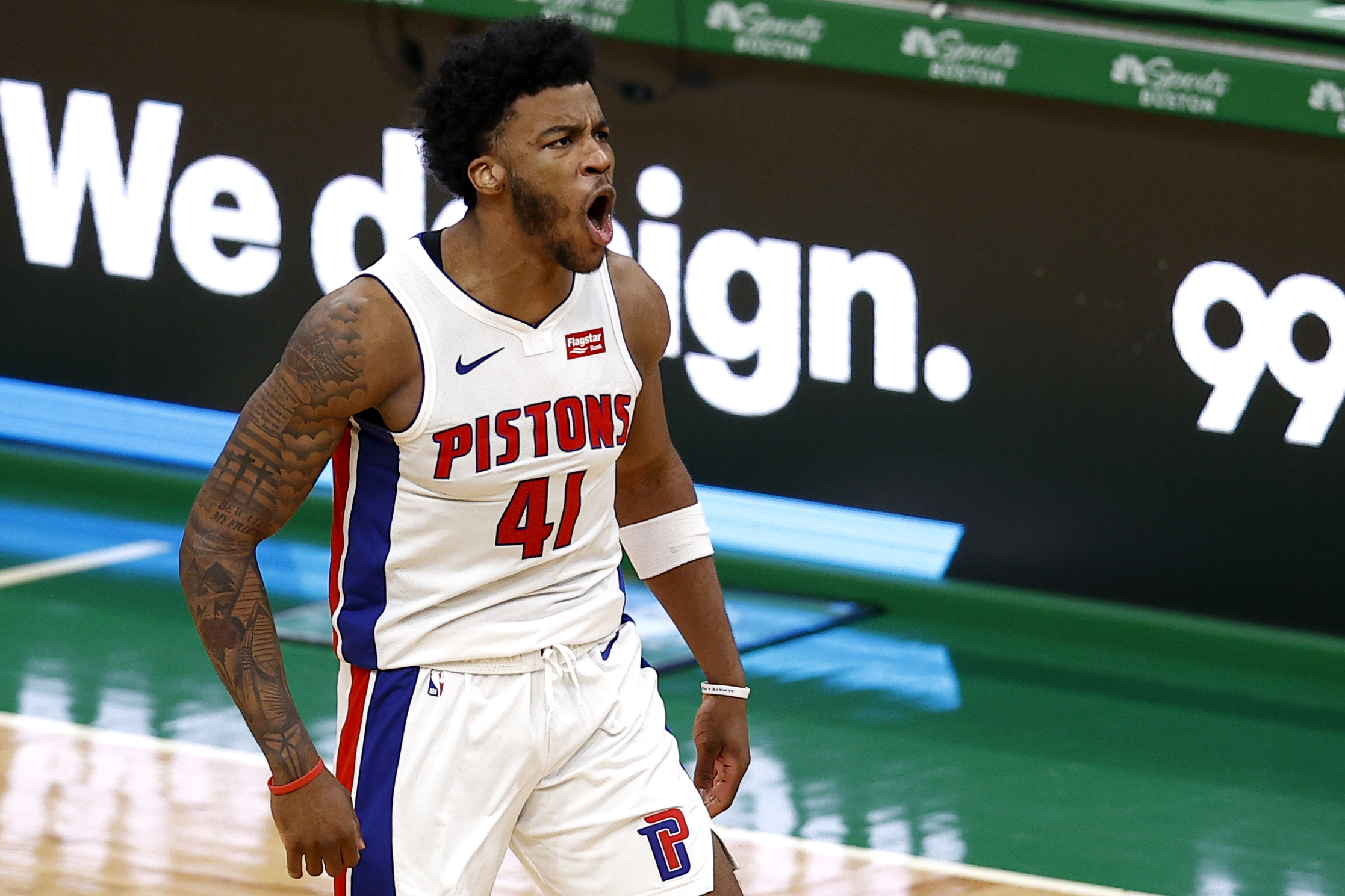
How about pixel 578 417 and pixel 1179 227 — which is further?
pixel 1179 227

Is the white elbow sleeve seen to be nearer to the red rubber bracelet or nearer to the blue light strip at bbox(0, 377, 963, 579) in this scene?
the red rubber bracelet

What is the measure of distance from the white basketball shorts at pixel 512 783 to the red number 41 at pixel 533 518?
0.52 ft

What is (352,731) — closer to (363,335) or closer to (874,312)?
(363,335)

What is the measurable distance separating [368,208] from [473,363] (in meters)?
4.32

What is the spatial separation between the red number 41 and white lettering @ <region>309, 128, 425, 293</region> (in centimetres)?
402

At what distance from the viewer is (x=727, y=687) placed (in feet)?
11.6

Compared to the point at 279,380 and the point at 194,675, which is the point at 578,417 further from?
the point at 194,675

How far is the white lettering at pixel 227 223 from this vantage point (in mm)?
7488

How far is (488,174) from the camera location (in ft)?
10.3

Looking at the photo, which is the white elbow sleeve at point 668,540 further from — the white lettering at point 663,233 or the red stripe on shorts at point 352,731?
the white lettering at point 663,233

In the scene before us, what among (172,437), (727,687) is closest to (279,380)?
(727,687)

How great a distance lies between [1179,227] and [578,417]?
11.9ft

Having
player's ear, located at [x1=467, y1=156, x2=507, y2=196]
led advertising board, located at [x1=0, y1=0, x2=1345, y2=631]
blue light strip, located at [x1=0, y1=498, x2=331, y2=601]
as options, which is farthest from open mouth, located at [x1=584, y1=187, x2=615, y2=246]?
blue light strip, located at [x1=0, y1=498, x2=331, y2=601]

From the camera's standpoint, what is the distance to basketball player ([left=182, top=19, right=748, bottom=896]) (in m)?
3.08
